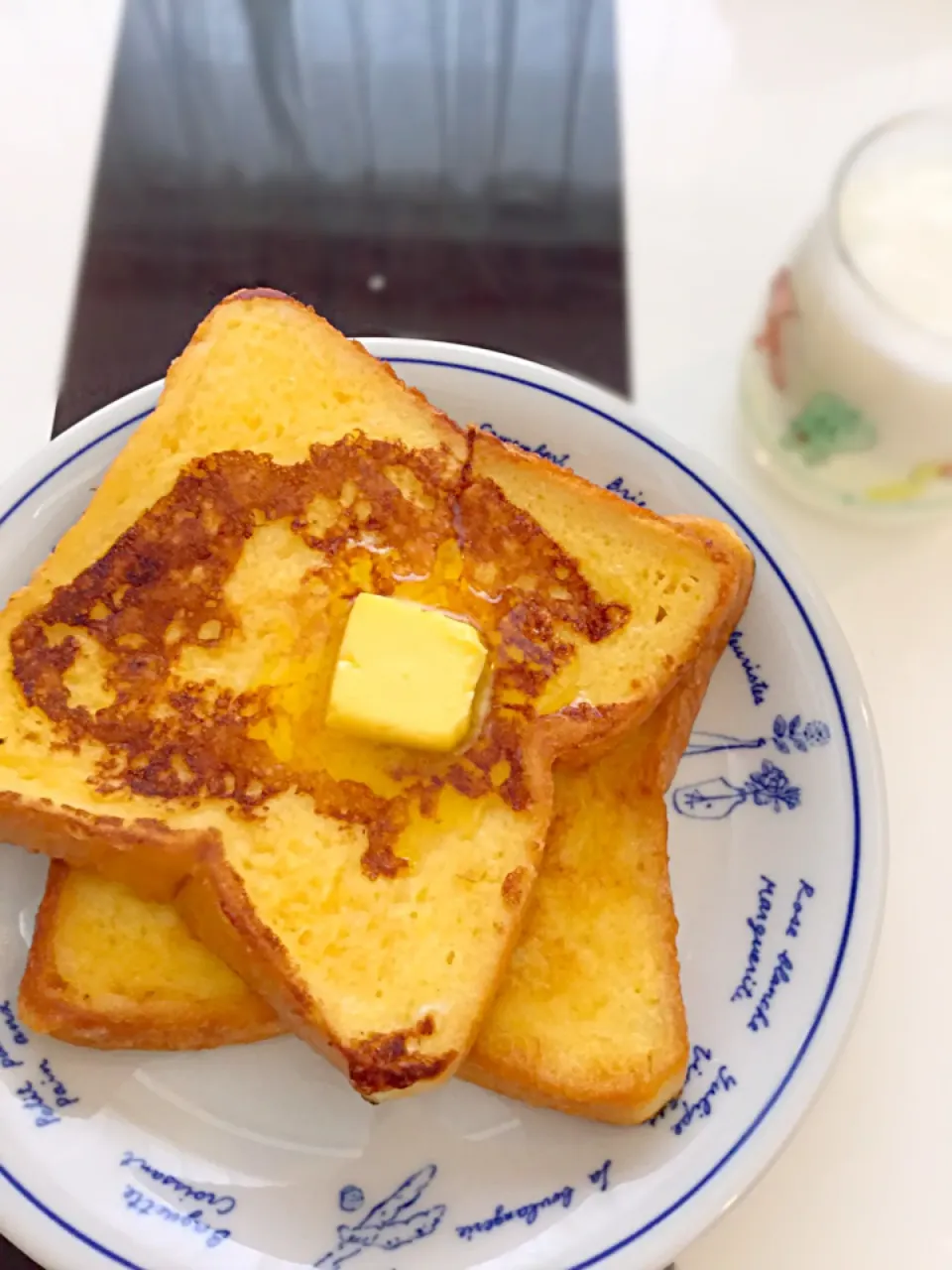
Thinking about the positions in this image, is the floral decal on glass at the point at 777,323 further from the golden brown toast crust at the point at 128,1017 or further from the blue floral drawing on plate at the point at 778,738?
the golden brown toast crust at the point at 128,1017

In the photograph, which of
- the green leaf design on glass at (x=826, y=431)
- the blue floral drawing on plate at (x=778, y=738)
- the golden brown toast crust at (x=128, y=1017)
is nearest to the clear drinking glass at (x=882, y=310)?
the green leaf design on glass at (x=826, y=431)

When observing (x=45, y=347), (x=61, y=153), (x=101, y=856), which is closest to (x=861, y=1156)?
(x=101, y=856)

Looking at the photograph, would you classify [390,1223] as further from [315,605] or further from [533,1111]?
[315,605]

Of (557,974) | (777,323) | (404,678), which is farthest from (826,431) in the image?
(557,974)

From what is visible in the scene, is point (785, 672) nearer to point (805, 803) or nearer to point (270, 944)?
point (805, 803)

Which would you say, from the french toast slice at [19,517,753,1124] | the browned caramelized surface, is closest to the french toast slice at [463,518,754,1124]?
the french toast slice at [19,517,753,1124]
